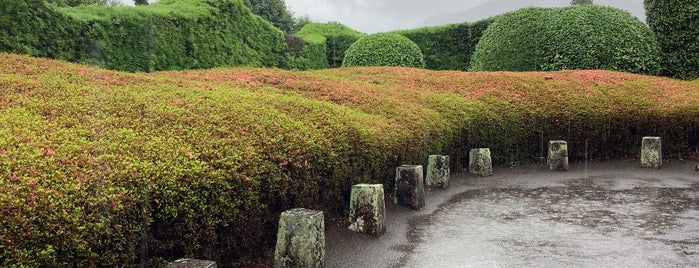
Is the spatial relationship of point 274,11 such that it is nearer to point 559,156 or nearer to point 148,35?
point 148,35

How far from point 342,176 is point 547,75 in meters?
9.19

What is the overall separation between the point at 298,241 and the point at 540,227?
11.2ft

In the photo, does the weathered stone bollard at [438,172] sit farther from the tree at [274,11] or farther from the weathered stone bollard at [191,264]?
the tree at [274,11]

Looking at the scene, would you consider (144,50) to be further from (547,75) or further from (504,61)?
(504,61)

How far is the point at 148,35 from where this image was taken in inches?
528

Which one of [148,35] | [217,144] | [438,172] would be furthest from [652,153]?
[148,35]

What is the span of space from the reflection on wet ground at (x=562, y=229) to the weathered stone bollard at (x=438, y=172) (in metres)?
0.48

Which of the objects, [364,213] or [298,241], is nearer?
[298,241]

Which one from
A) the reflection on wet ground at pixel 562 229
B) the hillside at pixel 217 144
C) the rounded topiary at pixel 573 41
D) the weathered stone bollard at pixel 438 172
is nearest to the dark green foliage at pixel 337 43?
the rounded topiary at pixel 573 41

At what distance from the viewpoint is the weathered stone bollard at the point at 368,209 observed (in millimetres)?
6156

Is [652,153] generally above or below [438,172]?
above

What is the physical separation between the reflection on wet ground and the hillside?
1445mm

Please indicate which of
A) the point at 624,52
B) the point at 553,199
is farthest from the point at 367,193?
the point at 624,52

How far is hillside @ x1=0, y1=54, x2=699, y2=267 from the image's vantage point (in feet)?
11.5
